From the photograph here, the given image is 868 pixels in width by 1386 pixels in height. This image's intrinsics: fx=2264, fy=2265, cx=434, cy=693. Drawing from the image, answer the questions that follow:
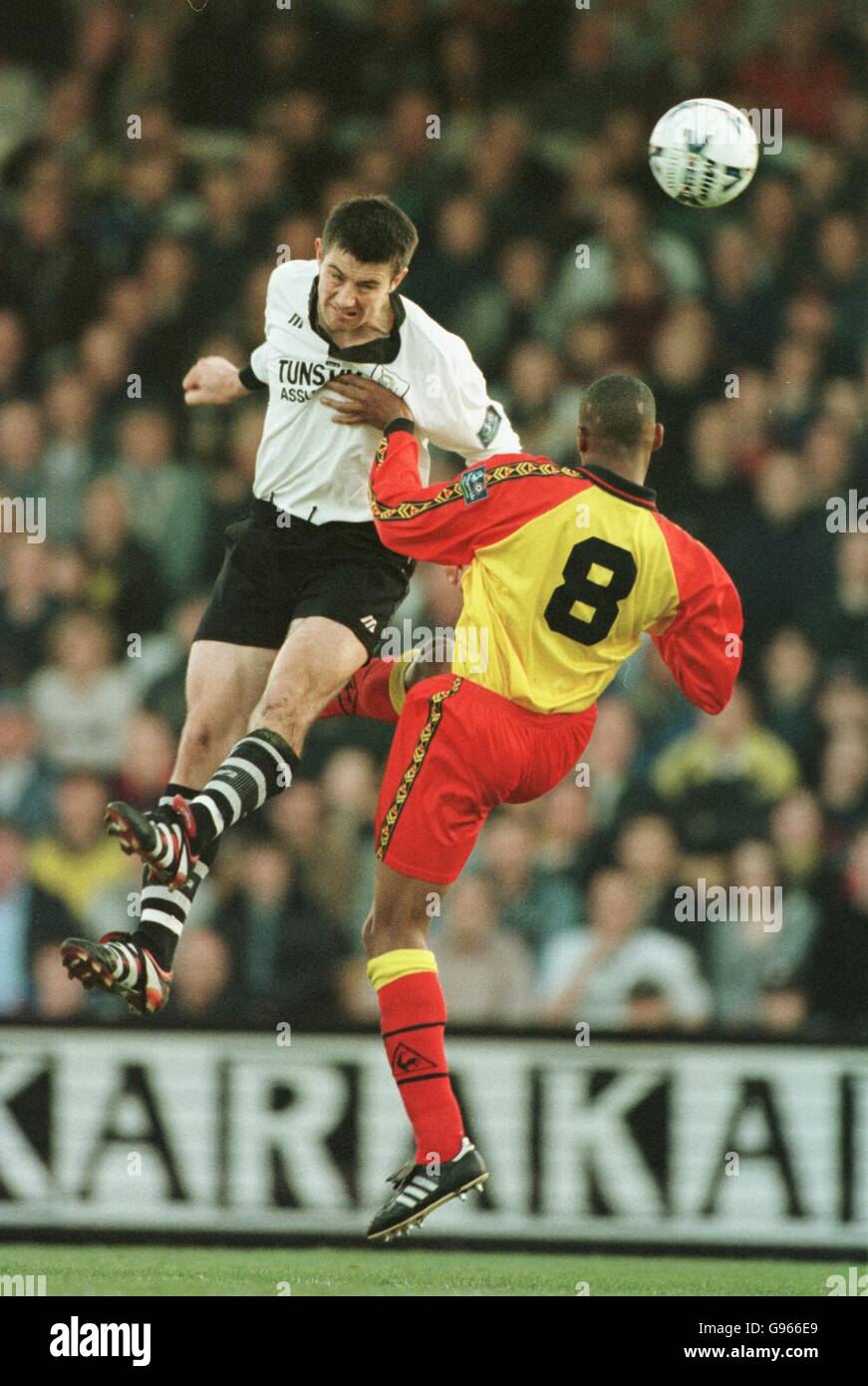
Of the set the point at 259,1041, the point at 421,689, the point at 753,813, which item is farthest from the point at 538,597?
the point at 753,813

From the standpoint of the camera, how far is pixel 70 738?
30.7ft

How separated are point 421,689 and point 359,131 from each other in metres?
5.88

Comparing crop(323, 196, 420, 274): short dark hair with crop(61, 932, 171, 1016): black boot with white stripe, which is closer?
crop(61, 932, 171, 1016): black boot with white stripe

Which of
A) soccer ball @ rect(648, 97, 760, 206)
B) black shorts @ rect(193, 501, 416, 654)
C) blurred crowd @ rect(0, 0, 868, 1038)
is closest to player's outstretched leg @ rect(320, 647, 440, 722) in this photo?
black shorts @ rect(193, 501, 416, 654)

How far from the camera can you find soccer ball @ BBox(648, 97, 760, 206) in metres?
6.71

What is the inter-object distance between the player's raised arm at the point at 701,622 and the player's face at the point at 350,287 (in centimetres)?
98

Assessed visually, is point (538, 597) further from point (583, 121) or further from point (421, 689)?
point (583, 121)

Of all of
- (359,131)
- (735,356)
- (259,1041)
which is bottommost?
(259,1041)

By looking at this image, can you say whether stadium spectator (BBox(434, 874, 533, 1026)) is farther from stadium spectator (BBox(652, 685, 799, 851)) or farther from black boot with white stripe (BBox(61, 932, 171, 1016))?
black boot with white stripe (BBox(61, 932, 171, 1016))

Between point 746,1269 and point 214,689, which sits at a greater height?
point 214,689

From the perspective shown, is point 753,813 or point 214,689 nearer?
point 214,689

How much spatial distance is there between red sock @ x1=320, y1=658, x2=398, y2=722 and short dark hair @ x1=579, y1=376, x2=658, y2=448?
1.06 meters

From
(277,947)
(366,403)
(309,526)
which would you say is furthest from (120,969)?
(277,947)

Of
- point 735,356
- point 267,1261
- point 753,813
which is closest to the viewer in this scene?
point 267,1261
